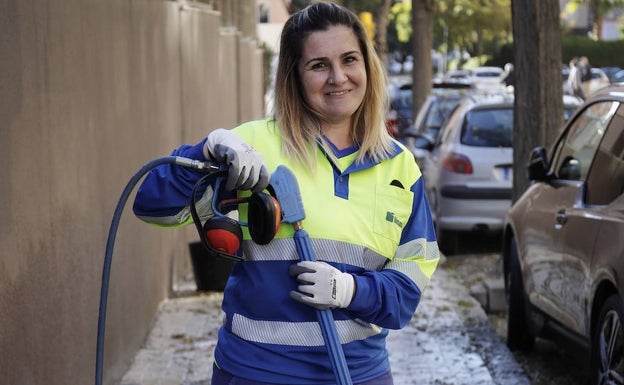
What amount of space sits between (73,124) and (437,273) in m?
5.94

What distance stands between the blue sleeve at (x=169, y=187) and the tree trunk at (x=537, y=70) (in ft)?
22.9

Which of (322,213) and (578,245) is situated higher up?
(322,213)

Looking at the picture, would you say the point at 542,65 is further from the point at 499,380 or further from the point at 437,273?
the point at 499,380

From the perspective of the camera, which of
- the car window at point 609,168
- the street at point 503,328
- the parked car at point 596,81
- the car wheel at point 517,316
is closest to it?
the car window at point 609,168

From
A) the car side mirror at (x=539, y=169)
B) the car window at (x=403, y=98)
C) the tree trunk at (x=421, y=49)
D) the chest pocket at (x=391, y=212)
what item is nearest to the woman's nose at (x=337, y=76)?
the chest pocket at (x=391, y=212)

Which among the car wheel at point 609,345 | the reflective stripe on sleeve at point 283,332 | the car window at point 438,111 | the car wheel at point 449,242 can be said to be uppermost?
the reflective stripe on sleeve at point 283,332

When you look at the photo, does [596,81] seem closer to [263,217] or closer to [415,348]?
[415,348]

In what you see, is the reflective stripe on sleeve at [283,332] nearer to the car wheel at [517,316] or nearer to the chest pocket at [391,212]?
the chest pocket at [391,212]

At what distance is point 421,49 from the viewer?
23.4 meters

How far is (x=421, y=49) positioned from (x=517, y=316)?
1631cm

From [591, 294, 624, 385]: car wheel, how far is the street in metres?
0.39

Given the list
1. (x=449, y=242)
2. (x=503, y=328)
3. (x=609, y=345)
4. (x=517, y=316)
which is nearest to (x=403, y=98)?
(x=449, y=242)

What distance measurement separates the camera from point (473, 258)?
11797mm

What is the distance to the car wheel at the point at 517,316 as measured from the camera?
7.45 metres
